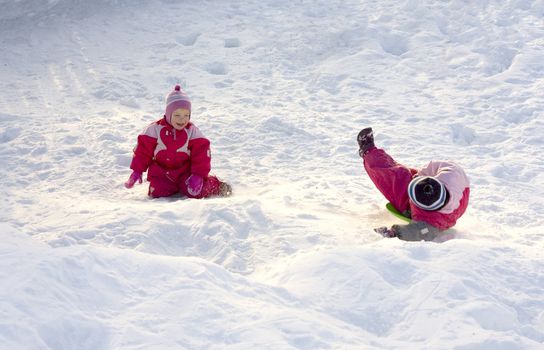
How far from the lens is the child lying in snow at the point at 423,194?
4.20m

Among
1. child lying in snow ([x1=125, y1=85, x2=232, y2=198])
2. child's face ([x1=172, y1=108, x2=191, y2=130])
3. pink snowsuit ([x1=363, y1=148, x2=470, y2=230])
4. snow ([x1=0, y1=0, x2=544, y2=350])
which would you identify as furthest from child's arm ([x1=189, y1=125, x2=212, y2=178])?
pink snowsuit ([x1=363, y1=148, x2=470, y2=230])

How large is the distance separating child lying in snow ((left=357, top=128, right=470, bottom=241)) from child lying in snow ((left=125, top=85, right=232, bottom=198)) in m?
1.25

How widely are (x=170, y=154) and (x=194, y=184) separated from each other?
0.35 metres

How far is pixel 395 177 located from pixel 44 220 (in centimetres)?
233

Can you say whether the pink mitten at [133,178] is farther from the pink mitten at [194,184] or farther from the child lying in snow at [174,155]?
the pink mitten at [194,184]

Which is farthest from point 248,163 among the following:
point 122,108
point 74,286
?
point 74,286

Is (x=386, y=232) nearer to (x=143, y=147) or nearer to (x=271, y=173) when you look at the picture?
(x=271, y=173)

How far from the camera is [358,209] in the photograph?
4840mm

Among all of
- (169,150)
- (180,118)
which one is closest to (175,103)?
(180,118)

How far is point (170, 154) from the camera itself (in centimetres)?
518

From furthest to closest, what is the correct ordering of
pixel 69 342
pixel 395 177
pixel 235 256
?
pixel 395 177, pixel 235 256, pixel 69 342

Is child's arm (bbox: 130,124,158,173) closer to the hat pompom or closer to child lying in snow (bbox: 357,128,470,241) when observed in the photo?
child lying in snow (bbox: 357,128,470,241)

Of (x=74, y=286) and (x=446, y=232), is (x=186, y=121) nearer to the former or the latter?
(x=446, y=232)

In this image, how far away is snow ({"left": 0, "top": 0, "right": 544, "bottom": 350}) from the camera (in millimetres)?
2744
